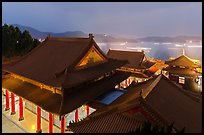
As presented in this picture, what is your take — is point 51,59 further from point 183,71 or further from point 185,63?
point 185,63

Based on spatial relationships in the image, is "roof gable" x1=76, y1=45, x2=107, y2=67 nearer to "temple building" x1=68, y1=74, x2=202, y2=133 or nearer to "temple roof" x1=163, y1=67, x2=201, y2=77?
"temple building" x1=68, y1=74, x2=202, y2=133

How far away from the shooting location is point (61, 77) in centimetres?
1328

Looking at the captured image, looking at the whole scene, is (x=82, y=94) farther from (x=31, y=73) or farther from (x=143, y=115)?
(x=143, y=115)

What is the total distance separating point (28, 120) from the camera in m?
17.5

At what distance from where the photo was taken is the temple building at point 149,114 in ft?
29.7

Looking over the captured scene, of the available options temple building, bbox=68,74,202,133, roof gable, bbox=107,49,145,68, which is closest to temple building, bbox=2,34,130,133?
temple building, bbox=68,74,202,133

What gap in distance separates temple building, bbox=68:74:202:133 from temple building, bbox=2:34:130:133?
8.23ft

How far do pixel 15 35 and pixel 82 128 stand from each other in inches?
1078

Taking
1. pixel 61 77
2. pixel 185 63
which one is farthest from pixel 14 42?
pixel 185 63

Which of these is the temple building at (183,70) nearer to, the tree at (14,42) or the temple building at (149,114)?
the temple building at (149,114)

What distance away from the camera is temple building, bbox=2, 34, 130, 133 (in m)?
12.9

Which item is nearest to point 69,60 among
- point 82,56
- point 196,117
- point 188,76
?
point 82,56

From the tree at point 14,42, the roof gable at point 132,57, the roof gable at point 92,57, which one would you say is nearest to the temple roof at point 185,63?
the roof gable at point 132,57

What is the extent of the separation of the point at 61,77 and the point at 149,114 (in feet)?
22.9
